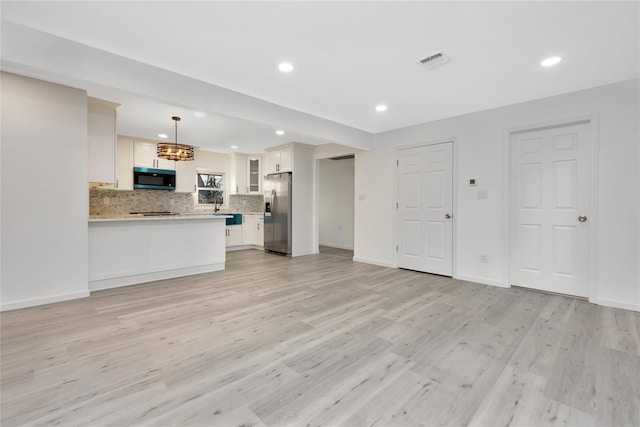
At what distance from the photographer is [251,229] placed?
286 inches

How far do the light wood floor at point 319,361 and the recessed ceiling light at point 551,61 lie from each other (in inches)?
97.3

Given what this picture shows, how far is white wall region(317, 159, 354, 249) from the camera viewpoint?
7.42 m

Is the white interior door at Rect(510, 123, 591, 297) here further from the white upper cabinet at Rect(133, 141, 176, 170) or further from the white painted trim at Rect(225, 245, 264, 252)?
the white upper cabinet at Rect(133, 141, 176, 170)

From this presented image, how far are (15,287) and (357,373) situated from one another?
11.7 feet

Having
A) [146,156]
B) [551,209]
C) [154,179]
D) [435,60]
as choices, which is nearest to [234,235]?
[154,179]

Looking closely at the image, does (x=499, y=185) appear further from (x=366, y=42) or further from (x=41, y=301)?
(x=41, y=301)

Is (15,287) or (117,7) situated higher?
(117,7)

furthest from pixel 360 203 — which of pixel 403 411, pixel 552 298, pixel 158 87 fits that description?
pixel 403 411

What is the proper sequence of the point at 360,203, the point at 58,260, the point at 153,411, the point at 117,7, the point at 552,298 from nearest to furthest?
the point at 153,411, the point at 117,7, the point at 58,260, the point at 552,298, the point at 360,203

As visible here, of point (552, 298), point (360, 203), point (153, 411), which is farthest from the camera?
point (360, 203)

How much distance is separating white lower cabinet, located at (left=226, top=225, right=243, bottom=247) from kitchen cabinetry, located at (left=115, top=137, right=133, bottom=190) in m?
2.26

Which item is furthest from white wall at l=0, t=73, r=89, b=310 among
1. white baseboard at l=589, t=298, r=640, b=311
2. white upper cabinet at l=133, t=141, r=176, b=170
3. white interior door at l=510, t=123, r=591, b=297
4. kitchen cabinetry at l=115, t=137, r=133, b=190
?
white baseboard at l=589, t=298, r=640, b=311

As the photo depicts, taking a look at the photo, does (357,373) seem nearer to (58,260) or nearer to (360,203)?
(58,260)

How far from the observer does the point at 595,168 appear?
3162mm
